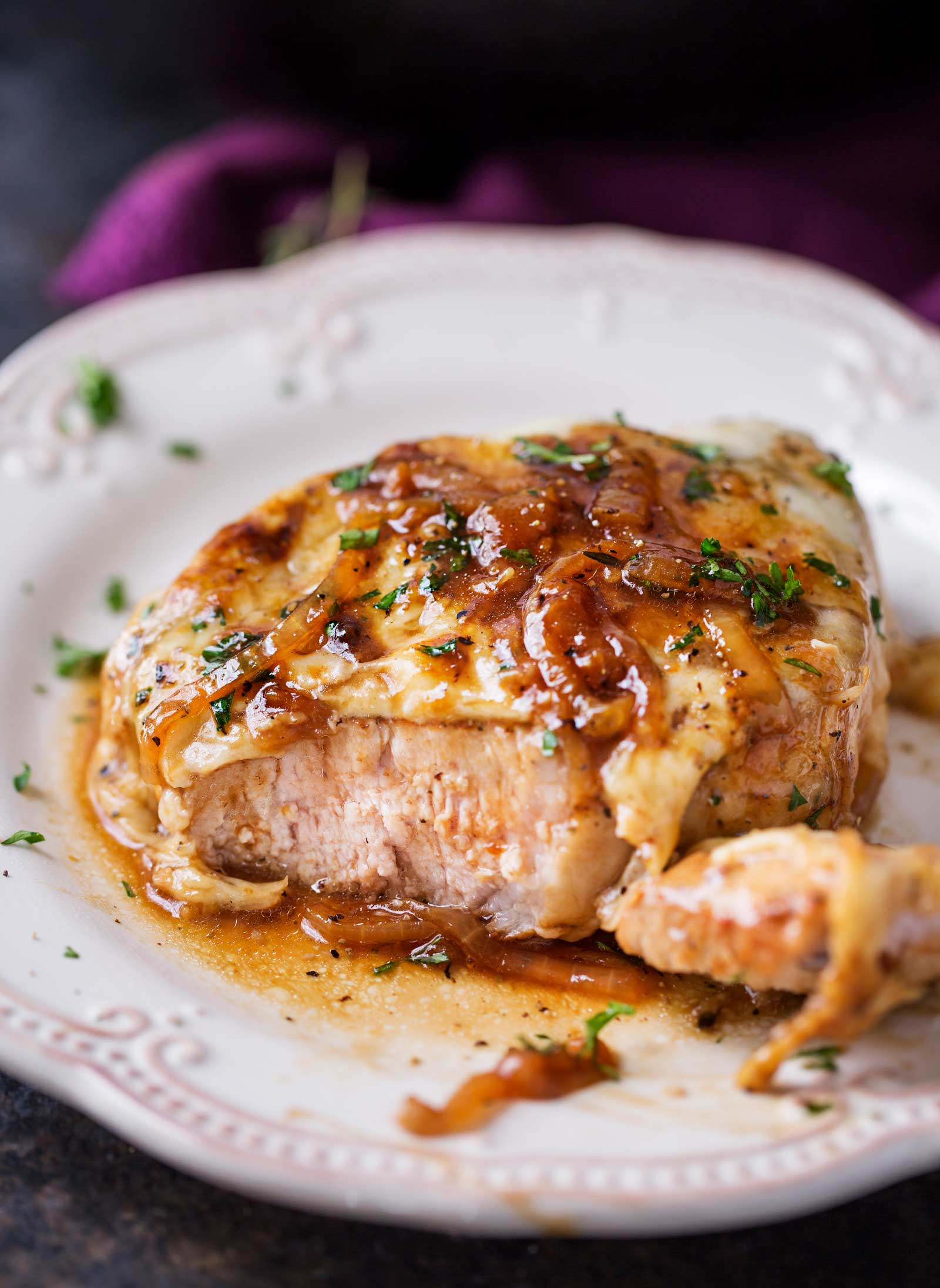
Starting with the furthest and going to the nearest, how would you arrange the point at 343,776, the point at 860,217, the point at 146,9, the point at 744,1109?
the point at 146,9 → the point at 860,217 → the point at 343,776 → the point at 744,1109

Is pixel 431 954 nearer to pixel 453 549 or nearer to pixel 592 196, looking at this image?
pixel 453 549

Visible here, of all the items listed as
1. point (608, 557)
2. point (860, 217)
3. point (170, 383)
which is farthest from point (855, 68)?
point (608, 557)

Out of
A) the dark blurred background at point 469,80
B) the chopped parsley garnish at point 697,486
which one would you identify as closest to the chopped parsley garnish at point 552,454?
the chopped parsley garnish at point 697,486

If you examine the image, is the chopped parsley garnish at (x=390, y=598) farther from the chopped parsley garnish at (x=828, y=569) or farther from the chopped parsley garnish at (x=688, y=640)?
the chopped parsley garnish at (x=828, y=569)

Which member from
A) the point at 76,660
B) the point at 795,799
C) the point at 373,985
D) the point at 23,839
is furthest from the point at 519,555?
the point at 76,660

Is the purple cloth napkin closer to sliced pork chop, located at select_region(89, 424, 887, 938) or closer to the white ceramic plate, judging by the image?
the white ceramic plate

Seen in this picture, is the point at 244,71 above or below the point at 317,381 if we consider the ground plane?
above

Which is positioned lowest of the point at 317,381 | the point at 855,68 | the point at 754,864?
the point at 317,381

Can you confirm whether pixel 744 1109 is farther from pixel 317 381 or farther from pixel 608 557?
pixel 317 381
